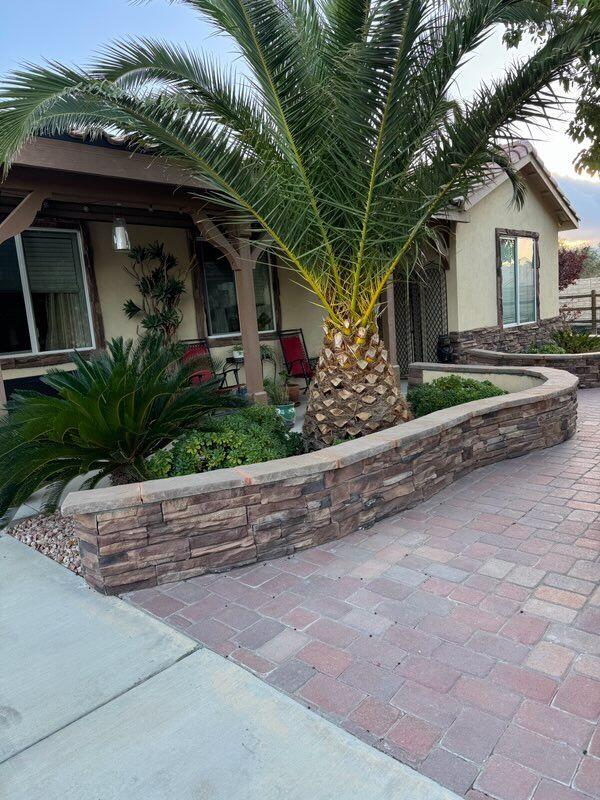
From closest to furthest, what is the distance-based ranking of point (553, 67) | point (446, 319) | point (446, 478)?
point (553, 67)
point (446, 478)
point (446, 319)

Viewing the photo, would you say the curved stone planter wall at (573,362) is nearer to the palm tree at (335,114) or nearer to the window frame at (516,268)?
the window frame at (516,268)

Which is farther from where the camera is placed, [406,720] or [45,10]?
[45,10]

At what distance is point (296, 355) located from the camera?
30.2 ft

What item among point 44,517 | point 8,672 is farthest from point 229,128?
point 8,672

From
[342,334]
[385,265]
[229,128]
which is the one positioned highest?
[229,128]

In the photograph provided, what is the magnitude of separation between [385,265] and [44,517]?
335 centimetres

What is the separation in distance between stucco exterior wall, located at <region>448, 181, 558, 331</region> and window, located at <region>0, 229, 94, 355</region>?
6395mm

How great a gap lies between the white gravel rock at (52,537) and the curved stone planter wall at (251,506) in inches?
19.5

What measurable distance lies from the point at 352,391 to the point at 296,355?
4.72 metres

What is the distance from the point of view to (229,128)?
405 centimetres

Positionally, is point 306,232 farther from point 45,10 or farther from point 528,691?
point 45,10

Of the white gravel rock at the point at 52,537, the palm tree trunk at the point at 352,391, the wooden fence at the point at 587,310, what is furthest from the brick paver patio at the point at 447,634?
the wooden fence at the point at 587,310

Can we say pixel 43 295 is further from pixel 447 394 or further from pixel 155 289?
pixel 447 394

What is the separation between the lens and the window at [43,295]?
648 centimetres
